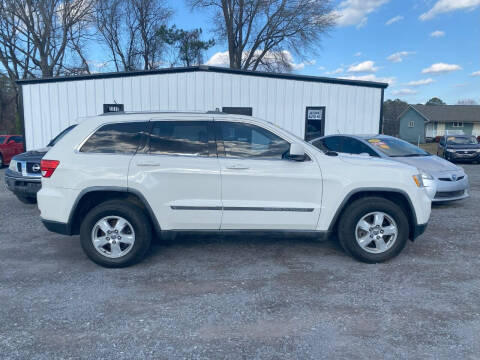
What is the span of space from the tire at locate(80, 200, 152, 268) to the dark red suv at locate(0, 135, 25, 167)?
13138 mm

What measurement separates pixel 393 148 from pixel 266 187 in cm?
489

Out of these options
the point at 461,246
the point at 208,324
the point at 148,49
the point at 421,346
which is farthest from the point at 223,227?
the point at 148,49

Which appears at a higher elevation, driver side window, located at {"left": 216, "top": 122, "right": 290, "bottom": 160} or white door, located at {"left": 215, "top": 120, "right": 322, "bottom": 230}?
driver side window, located at {"left": 216, "top": 122, "right": 290, "bottom": 160}

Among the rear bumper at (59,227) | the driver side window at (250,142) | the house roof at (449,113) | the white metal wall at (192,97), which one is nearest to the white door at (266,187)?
the driver side window at (250,142)

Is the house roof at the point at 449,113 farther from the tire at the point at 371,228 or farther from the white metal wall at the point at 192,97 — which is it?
the tire at the point at 371,228

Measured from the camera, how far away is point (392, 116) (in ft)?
217

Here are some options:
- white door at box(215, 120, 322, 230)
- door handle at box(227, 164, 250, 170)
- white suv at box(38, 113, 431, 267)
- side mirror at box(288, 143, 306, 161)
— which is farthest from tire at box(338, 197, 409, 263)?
door handle at box(227, 164, 250, 170)

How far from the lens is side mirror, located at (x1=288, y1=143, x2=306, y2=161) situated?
3.92 m

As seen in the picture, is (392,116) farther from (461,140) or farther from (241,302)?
(241,302)

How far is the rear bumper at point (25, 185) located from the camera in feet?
21.7

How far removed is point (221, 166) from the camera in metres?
4.04

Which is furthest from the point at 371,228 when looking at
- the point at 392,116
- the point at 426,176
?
the point at 392,116

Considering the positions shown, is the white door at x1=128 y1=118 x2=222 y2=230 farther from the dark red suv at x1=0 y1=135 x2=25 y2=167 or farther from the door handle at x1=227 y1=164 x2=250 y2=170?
the dark red suv at x1=0 y1=135 x2=25 y2=167

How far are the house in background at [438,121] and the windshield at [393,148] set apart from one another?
46.2 meters
